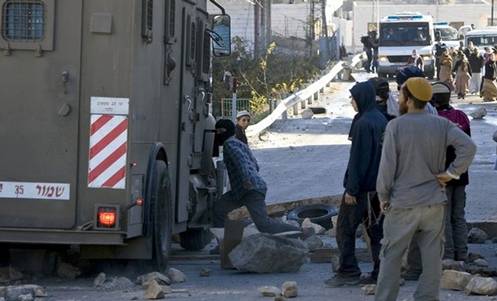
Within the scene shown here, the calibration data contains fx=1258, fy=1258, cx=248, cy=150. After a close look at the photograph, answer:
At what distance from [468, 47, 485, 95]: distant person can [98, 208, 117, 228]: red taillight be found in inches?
1415

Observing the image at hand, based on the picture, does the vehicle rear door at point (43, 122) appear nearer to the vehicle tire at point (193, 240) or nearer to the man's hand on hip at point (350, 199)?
the man's hand on hip at point (350, 199)

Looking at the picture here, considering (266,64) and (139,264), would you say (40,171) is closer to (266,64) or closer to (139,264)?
(139,264)

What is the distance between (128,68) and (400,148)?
278cm

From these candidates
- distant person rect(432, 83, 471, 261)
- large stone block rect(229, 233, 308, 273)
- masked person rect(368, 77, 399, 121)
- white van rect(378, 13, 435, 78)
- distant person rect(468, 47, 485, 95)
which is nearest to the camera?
masked person rect(368, 77, 399, 121)

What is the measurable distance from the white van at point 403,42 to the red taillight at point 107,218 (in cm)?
4267

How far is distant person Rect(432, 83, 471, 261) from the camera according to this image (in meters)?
11.7

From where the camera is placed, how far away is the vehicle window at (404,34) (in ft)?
177

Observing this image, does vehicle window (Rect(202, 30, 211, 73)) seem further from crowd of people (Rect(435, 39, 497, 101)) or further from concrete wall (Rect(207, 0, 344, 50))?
concrete wall (Rect(207, 0, 344, 50))

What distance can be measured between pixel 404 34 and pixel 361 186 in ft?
146

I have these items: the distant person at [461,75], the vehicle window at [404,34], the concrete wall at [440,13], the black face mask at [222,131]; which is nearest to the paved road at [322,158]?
the distant person at [461,75]

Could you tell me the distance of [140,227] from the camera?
11.0 metres

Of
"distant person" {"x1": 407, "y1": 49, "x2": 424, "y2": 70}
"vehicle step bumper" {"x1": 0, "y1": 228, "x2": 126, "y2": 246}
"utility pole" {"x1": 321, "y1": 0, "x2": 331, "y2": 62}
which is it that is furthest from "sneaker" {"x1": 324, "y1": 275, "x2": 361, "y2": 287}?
"utility pole" {"x1": 321, "y1": 0, "x2": 331, "y2": 62}

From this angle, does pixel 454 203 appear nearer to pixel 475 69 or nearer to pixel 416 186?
pixel 416 186

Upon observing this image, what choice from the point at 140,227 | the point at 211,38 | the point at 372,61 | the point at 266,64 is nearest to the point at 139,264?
the point at 140,227
